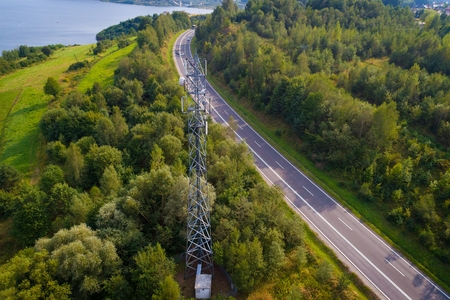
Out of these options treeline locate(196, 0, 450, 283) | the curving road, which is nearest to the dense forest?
the curving road

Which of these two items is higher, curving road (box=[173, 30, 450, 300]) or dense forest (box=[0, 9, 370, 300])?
dense forest (box=[0, 9, 370, 300])

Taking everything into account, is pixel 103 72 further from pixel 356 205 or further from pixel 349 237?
pixel 349 237

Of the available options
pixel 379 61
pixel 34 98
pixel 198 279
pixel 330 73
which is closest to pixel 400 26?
pixel 379 61

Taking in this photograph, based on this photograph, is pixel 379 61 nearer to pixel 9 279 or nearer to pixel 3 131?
pixel 9 279

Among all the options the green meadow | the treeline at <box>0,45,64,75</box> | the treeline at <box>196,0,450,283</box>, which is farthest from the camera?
the treeline at <box>0,45,64,75</box>

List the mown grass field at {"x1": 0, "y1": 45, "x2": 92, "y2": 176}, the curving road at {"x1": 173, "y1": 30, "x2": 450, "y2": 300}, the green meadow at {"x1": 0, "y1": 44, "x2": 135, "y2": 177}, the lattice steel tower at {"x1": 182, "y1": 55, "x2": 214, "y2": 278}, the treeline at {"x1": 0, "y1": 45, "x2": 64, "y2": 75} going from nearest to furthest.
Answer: the lattice steel tower at {"x1": 182, "y1": 55, "x2": 214, "y2": 278}
the curving road at {"x1": 173, "y1": 30, "x2": 450, "y2": 300}
the mown grass field at {"x1": 0, "y1": 45, "x2": 92, "y2": 176}
the green meadow at {"x1": 0, "y1": 44, "x2": 135, "y2": 177}
the treeline at {"x1": 0, "y1": 45, "x2": 64, "y2": 75}

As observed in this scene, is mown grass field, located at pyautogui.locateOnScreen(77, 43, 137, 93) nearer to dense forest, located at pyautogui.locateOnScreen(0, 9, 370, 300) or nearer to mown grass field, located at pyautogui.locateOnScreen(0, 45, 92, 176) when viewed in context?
mown grass field, located at pyautogui.locateOnScreen(0, 45, 92, 176)

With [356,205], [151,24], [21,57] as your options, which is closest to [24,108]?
[21,57]
